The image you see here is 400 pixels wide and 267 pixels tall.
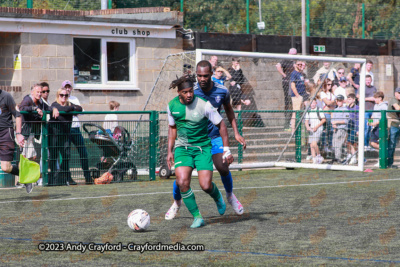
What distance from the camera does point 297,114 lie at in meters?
17.8

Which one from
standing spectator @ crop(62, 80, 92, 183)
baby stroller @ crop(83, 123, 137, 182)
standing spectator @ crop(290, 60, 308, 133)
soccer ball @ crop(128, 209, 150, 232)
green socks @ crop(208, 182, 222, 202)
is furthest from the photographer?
standing spectator @ crop(290, 60, 308, 133)

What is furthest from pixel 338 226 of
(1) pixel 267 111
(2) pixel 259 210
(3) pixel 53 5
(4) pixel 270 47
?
(3) pixel 53 5

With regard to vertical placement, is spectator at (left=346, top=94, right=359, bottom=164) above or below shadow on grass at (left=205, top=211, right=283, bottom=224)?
above

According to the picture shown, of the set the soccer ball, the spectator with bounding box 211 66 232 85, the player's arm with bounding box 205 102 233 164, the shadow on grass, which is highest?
the spectator with bounding box 211 66 232 85

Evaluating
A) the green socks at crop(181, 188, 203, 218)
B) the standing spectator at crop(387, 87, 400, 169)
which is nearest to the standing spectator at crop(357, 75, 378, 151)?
the standing spectator at crop(387, 87, 400, 169)

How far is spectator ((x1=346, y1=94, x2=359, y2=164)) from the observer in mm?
16469

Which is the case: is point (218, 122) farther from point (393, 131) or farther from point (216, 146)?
point (393, 131)

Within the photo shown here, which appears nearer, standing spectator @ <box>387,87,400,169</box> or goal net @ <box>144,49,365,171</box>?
goal net @ <box>144,49,365,171</box>

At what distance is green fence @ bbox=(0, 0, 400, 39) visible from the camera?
22.6 m

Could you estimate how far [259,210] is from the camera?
31.0ft

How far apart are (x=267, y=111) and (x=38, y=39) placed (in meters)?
6.41

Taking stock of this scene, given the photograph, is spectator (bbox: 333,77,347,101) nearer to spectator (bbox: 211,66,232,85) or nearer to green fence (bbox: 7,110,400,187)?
green fence (bbox: 7,110,400,187)

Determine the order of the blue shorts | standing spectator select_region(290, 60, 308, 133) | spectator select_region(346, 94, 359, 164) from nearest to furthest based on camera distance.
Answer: the blue shorts → spectator select_region(346, 94, 359, 164) → standing spectator select_region(290, 60, 308, 133)

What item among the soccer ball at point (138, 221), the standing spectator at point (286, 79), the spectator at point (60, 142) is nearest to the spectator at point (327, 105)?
the standing spectator at point (286, 79)
